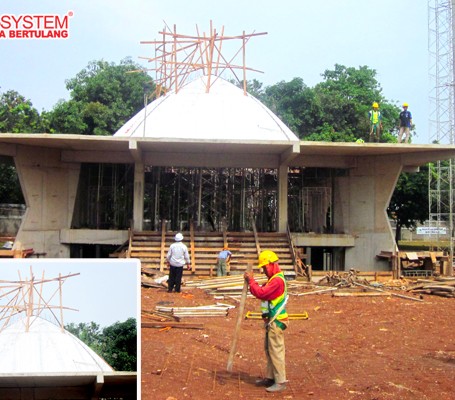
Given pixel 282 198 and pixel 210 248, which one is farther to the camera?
pixel 282 198

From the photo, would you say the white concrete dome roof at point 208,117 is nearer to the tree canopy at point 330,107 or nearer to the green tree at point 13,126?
the green tree at point 13,126

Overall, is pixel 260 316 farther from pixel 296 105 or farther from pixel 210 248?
pixel 296 105

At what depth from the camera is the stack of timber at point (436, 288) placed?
52.1 ft

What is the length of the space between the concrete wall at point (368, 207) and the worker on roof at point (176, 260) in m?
9.48

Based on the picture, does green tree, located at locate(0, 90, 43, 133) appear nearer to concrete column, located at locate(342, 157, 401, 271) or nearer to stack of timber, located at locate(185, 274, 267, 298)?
concrete column, located at locate(342, 157, 401, 271)

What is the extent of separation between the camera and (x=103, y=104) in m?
38.3

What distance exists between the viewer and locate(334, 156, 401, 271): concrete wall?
22.4 m

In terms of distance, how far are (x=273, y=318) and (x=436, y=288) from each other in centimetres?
1063

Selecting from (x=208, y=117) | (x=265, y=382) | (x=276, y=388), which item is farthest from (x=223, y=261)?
(x=276, y=388)

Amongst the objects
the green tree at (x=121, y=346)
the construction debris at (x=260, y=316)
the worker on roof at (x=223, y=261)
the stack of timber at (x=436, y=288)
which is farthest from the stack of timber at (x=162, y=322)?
the stack of timber at (x=436, y=288)

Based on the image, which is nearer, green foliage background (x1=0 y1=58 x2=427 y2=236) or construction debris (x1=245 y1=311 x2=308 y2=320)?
construction debris (x1=245 y1=311 x2=308 y2=320)

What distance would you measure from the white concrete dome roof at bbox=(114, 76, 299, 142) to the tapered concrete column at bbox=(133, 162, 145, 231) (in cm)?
129

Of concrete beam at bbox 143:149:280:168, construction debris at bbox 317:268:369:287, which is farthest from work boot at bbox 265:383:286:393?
concrete beam at bbox 143:149:280:168

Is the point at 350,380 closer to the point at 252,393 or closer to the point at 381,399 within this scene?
the point at 381,399
